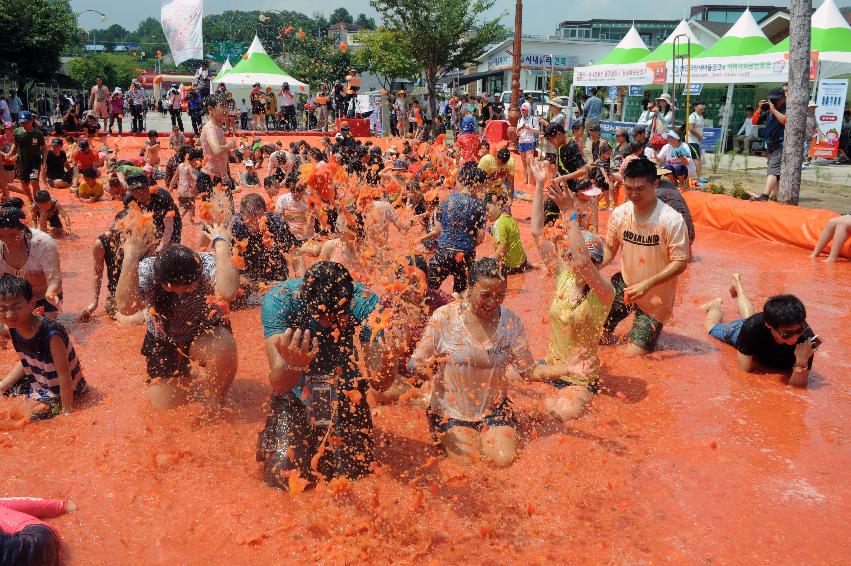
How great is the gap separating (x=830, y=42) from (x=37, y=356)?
20129 mm

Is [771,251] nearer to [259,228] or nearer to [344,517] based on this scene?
[259,228]

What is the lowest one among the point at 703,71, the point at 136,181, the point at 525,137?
the point at 136,181

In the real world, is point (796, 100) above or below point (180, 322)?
above

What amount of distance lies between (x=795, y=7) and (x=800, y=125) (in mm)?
1997

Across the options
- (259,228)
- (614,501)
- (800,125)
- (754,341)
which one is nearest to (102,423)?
(259,228)

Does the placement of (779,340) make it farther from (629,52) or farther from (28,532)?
(629,52)

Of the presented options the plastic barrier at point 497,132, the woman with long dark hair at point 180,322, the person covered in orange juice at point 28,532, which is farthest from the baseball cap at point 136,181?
the plastic barrier at point 497,132

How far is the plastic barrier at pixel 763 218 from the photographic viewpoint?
10172 mm

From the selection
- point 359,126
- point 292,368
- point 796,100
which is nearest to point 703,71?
point 796,100

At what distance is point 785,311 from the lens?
5.10 meters

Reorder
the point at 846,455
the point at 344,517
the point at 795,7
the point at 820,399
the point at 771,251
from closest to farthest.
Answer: the point at 344,517, the point at 846,455, the point at 820,399, the point at 771,251, the point at 795,7

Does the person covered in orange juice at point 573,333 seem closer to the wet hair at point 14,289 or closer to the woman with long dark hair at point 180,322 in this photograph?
the woman with long dark hair at point 180,322

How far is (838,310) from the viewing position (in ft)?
25.1

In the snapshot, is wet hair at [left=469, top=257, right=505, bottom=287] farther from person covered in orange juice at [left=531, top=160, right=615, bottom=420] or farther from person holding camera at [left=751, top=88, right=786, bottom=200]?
person holding camera at [left=751, top=88, right=786, bottom=200]
